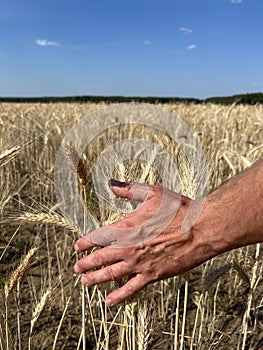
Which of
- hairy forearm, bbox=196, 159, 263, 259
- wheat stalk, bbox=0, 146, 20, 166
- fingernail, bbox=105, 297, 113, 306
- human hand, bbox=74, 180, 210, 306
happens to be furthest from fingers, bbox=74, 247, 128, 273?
wheat stalk, bbox=0, 146, 20, 166

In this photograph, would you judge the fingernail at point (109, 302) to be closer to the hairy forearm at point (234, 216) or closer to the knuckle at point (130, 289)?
the knuckle at point (130, 289)

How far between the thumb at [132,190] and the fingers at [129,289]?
0.21 meters

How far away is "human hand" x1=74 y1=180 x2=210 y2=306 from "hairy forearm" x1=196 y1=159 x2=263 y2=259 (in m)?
0.03

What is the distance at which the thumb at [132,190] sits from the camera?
3.97 ft

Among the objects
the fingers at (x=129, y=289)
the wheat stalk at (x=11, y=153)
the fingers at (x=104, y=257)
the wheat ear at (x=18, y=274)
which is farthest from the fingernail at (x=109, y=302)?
the wheat stalk at (x=11, y=153)

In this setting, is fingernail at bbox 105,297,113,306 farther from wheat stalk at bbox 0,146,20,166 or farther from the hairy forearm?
wheat stalk at bbox 0,146,20,166

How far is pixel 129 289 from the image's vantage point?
1.19 meters

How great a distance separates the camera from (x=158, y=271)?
1198 millimetres

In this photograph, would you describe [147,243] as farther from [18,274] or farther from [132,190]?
[18,274]

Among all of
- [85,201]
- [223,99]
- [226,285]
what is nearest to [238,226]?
[85,201]

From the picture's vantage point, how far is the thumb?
1.21m

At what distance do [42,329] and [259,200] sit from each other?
1.73 m

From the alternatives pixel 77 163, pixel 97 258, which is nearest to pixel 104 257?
pixel 97 258

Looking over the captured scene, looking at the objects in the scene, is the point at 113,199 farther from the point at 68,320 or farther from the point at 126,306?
the point at 68,320
